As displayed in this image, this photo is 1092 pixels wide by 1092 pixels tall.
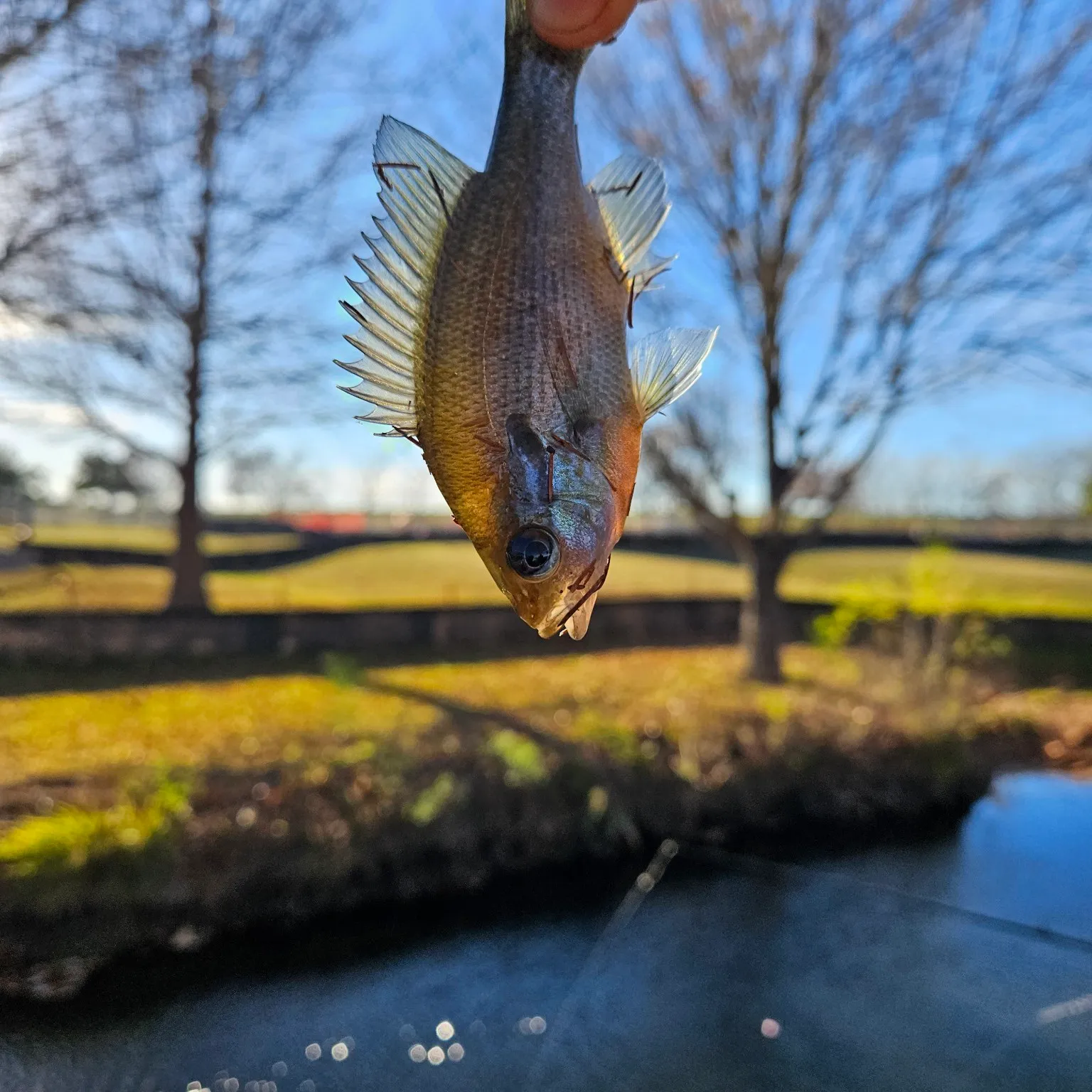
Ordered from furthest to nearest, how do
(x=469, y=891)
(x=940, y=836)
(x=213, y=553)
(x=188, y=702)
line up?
(x=213, y=553), (x=188, y=702), (x=940, y=836), (x=469, y=891)

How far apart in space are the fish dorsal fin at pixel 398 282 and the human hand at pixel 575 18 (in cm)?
28

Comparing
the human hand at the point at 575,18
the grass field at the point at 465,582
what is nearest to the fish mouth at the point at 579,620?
the human hand at the point at 575,18


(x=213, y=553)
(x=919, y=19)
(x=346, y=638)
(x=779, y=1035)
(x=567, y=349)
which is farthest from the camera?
(x=213, y=553)

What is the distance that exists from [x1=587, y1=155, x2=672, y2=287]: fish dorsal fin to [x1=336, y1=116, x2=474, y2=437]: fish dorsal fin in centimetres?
31

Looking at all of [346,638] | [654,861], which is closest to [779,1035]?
[654,861]

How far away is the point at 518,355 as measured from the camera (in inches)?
46.2

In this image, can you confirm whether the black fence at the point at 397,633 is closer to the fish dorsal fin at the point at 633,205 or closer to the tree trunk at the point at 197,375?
the tree trunk at the point at 197,375

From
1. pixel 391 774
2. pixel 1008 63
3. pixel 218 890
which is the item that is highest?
pixel 1008 63

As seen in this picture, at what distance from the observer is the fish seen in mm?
1124

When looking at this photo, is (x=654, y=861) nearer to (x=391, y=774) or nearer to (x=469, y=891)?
(x=469, y=891)

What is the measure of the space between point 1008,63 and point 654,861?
931 centimetres

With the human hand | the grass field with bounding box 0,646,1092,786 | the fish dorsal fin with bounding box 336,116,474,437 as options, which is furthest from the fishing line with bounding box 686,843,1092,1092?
the human hand

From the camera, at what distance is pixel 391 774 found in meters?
7.04

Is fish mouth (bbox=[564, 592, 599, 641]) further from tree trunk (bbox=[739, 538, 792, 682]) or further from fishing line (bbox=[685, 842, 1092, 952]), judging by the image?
tree trunk (bbox=[739, 538, 792, 682])
